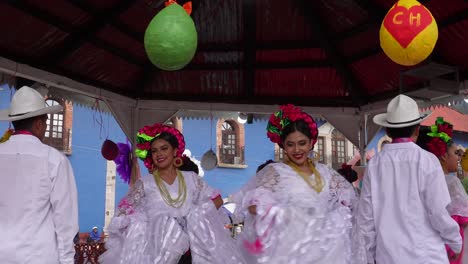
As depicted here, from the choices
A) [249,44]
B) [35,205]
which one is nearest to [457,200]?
[35,205]

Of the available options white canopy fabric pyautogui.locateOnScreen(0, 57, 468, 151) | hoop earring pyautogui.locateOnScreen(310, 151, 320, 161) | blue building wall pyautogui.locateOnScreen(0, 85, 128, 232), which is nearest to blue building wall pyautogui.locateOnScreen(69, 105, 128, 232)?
blue building wall pyautogui.locateOnScreen(0, 85, 128, 232)

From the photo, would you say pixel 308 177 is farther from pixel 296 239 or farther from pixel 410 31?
pixel 410 31

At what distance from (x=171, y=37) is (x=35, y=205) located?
1628 millimetres

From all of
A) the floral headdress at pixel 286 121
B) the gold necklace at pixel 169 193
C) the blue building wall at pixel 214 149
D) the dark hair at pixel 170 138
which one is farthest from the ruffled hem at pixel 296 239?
the blue building wall at pixel 214 149

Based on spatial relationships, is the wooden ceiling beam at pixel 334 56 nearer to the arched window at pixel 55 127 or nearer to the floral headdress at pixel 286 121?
the floral headdress at pixel 286 121

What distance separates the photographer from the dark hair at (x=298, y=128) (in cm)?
363

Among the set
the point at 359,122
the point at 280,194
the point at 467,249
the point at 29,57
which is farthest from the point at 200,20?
the point at 467,249

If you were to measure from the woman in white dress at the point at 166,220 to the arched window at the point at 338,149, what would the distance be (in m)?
19.8

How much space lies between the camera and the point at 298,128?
3629mm

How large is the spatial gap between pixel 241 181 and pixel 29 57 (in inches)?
594

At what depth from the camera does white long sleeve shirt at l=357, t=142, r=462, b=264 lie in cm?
321

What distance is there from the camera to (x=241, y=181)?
67.4 feet

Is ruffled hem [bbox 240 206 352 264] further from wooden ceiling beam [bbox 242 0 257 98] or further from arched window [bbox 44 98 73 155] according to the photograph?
arched window [bbox 44 98 73 155]

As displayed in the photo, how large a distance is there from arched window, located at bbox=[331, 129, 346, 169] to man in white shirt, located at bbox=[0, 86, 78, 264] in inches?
837
